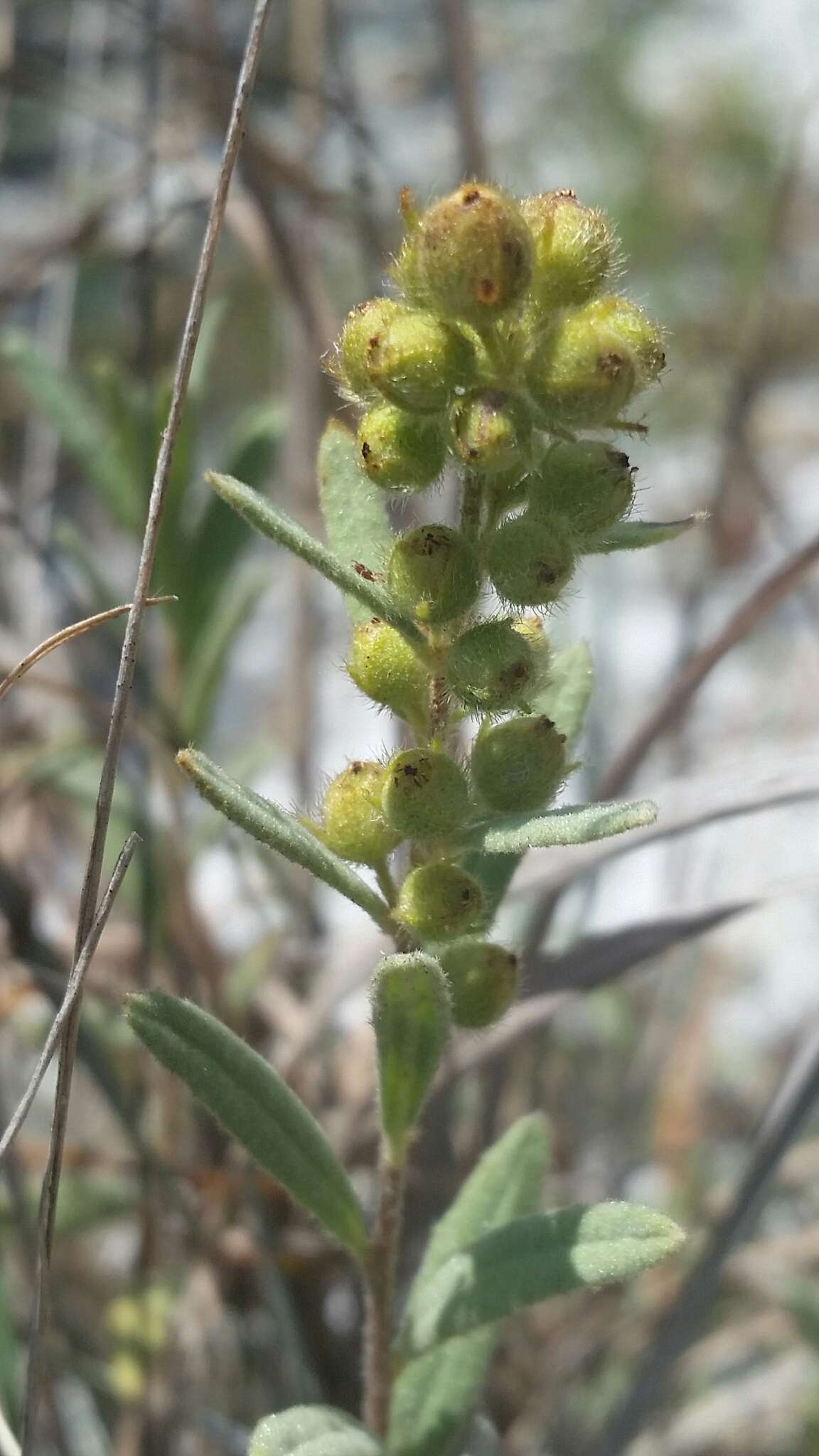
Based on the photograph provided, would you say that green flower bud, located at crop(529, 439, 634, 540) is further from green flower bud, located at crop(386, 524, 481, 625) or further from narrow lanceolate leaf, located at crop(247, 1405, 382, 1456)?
narrow lanceolate leaf, located at crop(247, 1405, 382, 1456)

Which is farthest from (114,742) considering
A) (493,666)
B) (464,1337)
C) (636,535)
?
(464,1337)

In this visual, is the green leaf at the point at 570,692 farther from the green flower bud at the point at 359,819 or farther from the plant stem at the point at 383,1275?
the plant stem at the point at 383,1275

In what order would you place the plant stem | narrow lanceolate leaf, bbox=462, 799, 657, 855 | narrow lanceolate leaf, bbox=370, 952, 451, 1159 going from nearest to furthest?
narrow lanceolate leaf, bbox=462, 799, 657, 855 < narrow lanceolate leaf, bbox=370, 952, 451, 1159 < the plant stem

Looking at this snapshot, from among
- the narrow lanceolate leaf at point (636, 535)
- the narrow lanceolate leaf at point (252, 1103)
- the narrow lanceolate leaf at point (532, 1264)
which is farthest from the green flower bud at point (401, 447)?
the narrow lanceolate leaf at point (532, 1264)

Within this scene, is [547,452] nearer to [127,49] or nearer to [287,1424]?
[287,1424]

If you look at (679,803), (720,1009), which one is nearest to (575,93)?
(720,1009)

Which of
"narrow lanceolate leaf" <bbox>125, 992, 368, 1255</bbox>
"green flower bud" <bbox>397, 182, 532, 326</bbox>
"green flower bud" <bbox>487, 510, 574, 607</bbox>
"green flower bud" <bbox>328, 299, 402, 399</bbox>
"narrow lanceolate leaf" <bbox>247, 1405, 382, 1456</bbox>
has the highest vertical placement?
"green flower bud" <bbox>328, 299, 402, 399</bbox>

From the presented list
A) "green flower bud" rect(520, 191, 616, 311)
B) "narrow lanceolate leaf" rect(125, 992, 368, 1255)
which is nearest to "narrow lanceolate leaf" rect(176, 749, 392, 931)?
"narrow lanceolate leaf" rect(125, 992, 368, 1255)
